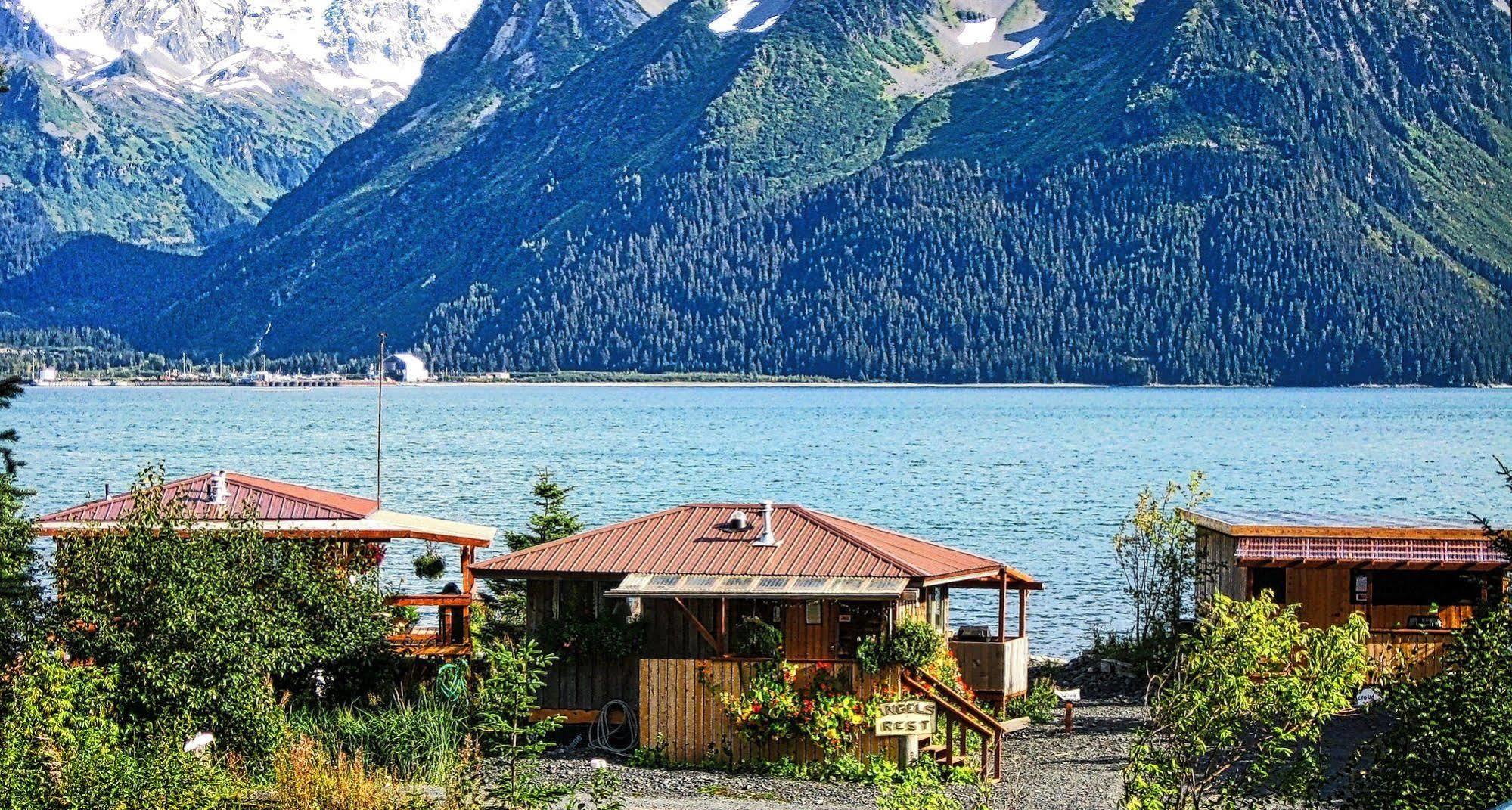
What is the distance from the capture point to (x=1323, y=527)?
31.8 meters

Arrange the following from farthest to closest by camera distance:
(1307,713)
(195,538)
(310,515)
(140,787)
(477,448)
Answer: (477,448), (310,515), (195,538), (140,787), (1307,713)

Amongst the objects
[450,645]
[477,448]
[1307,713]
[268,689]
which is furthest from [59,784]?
[477,448]

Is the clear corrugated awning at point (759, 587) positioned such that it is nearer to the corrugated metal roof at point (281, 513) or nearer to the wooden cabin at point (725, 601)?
the wooden cabin at point (725, 601)

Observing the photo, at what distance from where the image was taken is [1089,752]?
95.7 ft

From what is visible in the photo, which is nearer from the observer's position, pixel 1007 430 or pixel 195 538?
pixel 195 538

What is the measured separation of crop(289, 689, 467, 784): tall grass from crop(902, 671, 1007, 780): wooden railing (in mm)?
5458

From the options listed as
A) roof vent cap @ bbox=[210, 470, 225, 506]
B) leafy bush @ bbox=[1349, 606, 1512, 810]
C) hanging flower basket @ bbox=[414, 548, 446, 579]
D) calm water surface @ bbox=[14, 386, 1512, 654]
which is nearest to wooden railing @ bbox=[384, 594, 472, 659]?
roof vent cap @ bbox=[210, 470, 225, 506]

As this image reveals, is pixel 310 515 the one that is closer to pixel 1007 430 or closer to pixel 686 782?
pixel 686 782

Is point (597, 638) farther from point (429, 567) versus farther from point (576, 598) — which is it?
point (429, 567)

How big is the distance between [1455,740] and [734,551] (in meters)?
13.1

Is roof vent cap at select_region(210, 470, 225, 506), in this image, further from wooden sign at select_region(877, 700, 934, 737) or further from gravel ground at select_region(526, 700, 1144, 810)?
wooden sign at select_region(877, 700, 934, 737)

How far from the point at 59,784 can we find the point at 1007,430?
156m

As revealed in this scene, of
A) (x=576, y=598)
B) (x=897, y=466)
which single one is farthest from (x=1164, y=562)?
(x=897, y=466)

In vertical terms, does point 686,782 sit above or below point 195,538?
below
